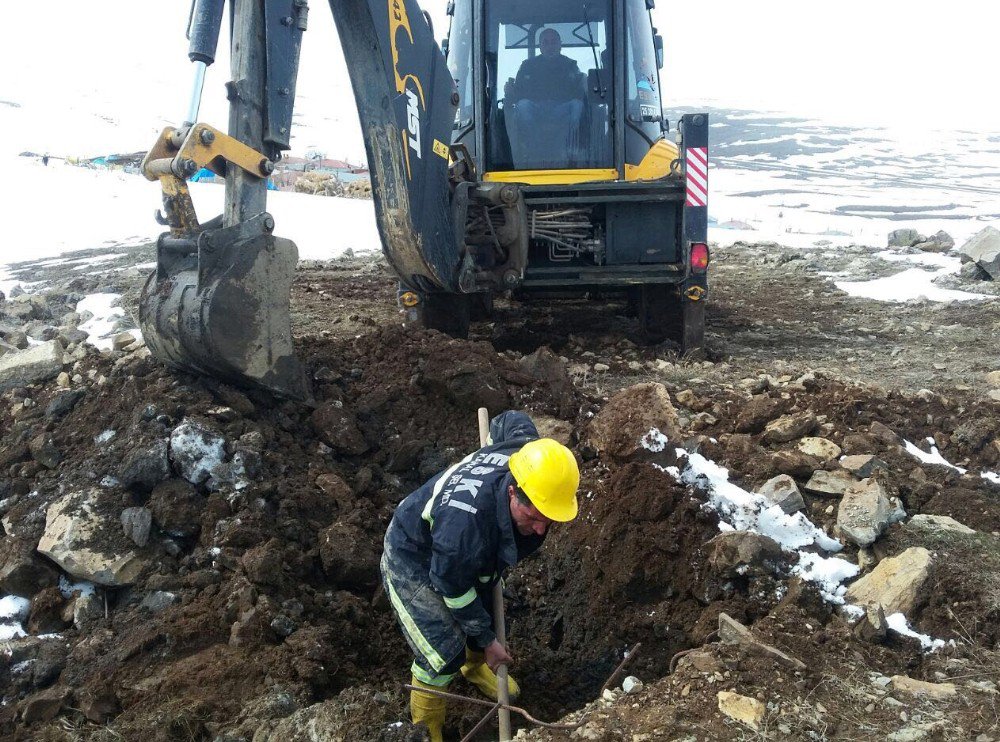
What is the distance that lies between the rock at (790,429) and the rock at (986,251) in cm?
665

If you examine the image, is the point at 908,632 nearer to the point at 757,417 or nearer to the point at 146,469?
the point at 757,417

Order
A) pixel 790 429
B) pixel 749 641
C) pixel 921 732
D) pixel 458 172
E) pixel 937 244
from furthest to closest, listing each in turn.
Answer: pixel 937 244, pixel 458 172, pixel 790 429, pixel 749 641, pixel 921 732

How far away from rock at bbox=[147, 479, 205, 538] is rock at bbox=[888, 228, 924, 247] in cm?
1223

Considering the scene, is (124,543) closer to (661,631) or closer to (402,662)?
(402,662)

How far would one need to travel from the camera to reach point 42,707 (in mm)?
3227

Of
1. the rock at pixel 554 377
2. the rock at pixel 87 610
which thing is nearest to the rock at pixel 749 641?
the rock at pixel 554 377

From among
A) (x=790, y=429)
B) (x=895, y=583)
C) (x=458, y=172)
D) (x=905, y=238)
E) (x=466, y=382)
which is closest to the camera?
(x=895, y=583)

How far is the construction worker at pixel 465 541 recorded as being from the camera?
10.1ft

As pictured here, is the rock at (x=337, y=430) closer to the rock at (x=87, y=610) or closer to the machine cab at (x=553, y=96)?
the rock at (x=87, y=610)

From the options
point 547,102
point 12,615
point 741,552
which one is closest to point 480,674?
point 741,552

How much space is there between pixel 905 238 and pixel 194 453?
12.3 meters

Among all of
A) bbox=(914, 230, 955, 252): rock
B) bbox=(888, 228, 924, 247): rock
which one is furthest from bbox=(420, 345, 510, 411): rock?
bbox=(888, 228, 924, 247): rock

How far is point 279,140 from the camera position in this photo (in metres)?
4.75

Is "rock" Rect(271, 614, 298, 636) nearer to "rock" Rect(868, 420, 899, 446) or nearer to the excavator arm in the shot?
the excavator arm
